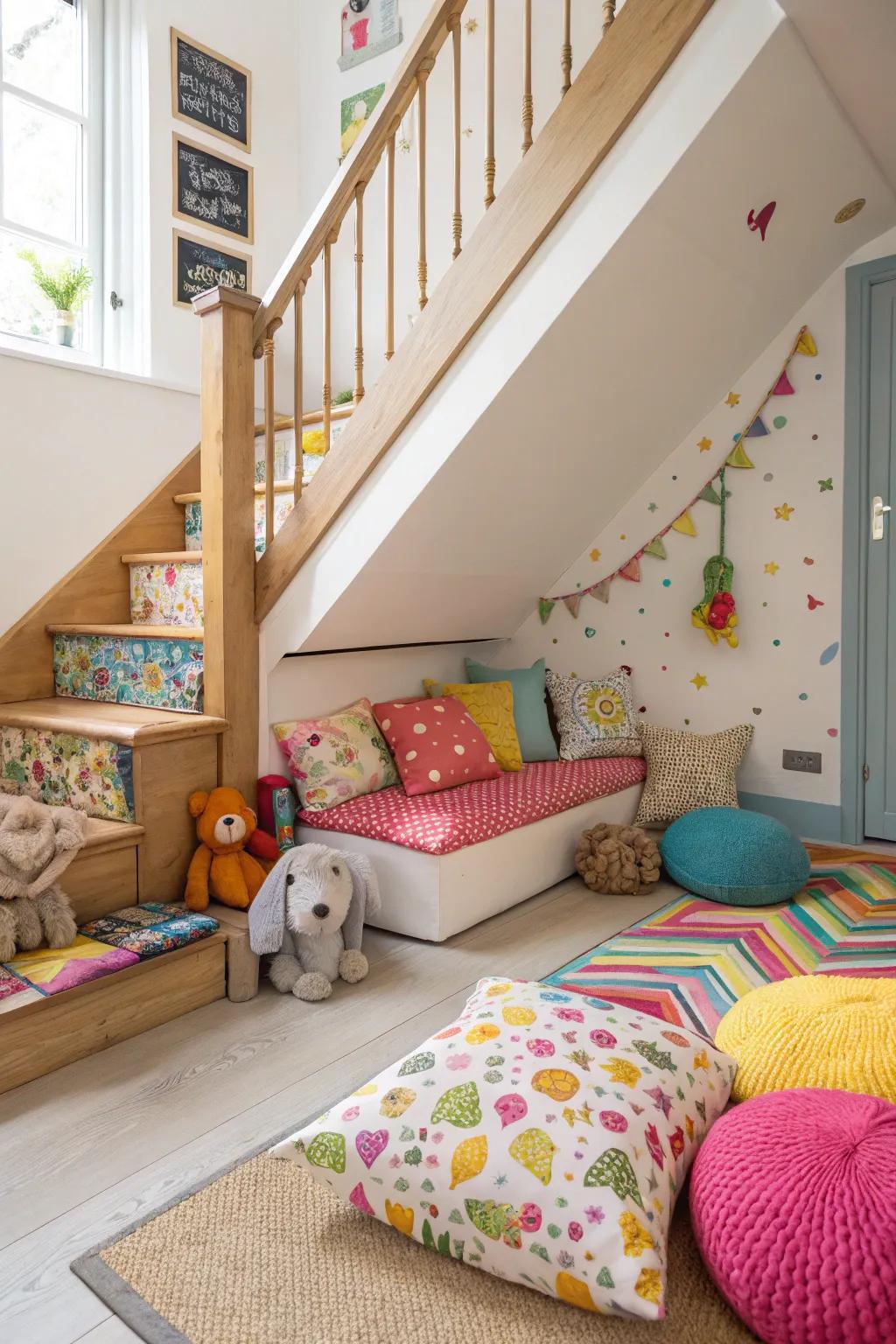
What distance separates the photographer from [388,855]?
2.35 metres

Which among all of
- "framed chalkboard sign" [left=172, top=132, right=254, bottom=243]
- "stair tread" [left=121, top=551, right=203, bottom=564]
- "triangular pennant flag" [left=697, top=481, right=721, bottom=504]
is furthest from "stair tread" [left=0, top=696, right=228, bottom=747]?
"framed chalkboard sign" [left=172, top=132, right=254, bottom=243]

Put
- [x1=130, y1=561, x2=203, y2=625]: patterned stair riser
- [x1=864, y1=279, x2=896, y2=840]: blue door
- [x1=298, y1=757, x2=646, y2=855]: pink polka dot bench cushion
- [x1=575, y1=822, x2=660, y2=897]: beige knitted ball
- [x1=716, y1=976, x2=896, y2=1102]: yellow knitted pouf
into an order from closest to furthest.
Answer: [x1=716, y1=976, x2=896, y2=1102]: yellow knitted pouf, [x1=298, y1=757, x2=646, y2=855]: pink polka dot bench cushion, [x1=575, y1=822, x2=660, y2=897]: beige knitted ball, [x1=130, y1=561, x2=203, y2=625]: patterned stair riser, [x1=864, y1=279, x2=896, y2=840]: blue door

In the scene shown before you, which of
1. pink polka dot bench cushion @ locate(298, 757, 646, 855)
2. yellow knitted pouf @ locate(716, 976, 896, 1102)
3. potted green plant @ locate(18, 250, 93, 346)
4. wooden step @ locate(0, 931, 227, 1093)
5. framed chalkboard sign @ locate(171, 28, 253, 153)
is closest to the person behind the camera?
yellow knitted pouf @ locate(716, 976, 896, 1102)

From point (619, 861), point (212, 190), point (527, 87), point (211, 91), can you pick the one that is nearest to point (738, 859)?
point (619, 861)

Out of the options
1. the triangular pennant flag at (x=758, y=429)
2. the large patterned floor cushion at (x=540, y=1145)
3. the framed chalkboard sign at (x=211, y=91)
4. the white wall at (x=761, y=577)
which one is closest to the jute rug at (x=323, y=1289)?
the large patterned floor cushion at (x=540, y=1145)

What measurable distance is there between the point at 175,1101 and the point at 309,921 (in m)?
0.46

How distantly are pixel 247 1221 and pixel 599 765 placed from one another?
1.96m

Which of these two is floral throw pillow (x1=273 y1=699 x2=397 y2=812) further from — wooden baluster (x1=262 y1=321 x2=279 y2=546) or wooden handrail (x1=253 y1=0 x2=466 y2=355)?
wooden handrail (x1=253 y1=0 x2=466 y2=355)

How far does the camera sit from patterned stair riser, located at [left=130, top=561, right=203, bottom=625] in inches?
108

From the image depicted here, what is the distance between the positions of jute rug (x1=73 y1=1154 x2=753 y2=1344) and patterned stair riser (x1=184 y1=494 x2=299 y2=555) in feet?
5.62

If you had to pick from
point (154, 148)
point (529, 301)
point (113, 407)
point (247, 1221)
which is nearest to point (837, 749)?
point (529, 301)

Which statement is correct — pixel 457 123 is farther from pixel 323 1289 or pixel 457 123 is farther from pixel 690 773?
pixel 323 1289

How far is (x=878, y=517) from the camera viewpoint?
2.89m

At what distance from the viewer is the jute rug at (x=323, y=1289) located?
107 centimetres
